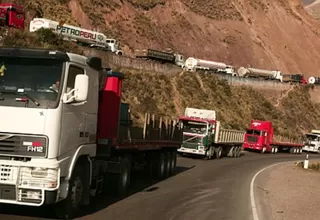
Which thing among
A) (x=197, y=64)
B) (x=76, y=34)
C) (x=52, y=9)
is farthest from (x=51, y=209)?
(x=197, y=64)

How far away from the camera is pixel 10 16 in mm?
45000

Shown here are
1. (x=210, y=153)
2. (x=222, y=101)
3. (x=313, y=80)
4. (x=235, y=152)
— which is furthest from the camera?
(x=313, y=80)

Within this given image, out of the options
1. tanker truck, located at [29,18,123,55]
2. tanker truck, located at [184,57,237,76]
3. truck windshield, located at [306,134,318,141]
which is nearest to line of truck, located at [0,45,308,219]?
tanker truck, located at [29,18,123,55]

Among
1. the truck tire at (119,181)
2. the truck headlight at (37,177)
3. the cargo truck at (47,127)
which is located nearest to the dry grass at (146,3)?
the truck tire at (119,181)

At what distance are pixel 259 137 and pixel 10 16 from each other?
26.0m

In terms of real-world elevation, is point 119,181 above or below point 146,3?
below

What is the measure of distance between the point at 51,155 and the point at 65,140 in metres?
0.48

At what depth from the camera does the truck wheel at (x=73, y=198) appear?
29.8 ft

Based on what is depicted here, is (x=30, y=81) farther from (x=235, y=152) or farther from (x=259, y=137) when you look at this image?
(x=259, y=137)

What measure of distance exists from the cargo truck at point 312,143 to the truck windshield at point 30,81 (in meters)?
55.8

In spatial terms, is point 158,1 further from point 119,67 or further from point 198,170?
point 198,170

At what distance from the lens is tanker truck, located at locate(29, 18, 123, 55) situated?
48906 mm

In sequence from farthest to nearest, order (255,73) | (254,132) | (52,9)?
(255,73) → (52,9) → (254,132)

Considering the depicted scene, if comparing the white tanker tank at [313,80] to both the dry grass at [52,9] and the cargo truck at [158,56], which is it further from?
the dry grass at [52,9]
